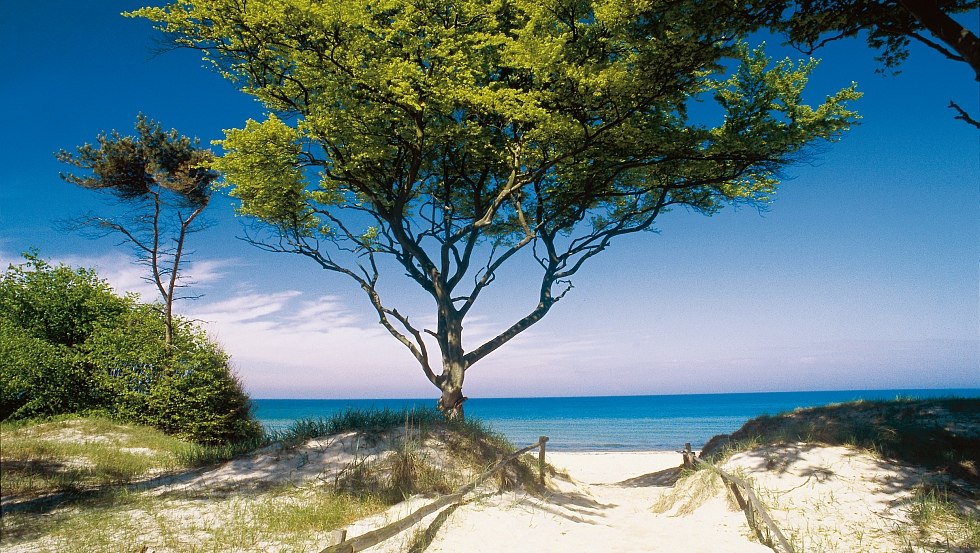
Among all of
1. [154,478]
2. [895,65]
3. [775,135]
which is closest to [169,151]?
[154,478]

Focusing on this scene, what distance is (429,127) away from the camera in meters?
14.2

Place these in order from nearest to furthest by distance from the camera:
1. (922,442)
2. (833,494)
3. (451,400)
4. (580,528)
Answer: (580,528)
(833,494)
(922,442)
(451,400)

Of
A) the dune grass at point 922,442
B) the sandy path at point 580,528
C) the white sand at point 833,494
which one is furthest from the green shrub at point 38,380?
the dune grass at point 922,442

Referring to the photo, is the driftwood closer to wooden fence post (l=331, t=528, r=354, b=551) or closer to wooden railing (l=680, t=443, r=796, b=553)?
wooden railing (l=680, t=443, r=796, b=553)

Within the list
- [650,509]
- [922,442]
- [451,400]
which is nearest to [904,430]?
[922,442]

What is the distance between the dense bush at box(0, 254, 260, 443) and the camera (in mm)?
14484

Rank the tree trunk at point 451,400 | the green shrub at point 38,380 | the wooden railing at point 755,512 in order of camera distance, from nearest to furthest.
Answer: the green shrub at point 38,380 → the wooden railing at point 755,512 → the tree trunk at point 451,400

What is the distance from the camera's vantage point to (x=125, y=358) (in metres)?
16.2

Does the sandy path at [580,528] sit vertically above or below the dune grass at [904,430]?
below

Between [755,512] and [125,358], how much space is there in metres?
17.4

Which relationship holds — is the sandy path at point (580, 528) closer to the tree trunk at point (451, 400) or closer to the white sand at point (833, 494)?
the white sand at point (833, 494)

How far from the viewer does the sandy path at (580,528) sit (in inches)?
320

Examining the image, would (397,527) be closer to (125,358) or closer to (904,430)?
(904,430)

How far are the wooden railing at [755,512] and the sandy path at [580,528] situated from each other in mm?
213
